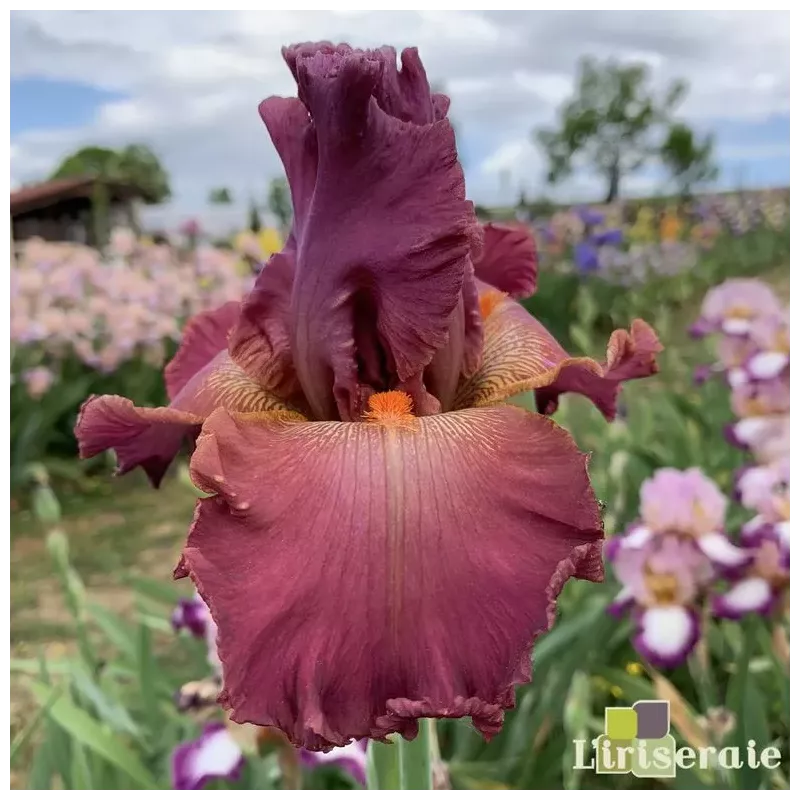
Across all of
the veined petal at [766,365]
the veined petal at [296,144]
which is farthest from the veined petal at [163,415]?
the veined petal at [766,365]

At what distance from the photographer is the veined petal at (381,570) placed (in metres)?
0.42

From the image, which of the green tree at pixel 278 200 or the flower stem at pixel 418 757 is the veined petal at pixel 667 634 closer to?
the flower stem at pixel 418 757

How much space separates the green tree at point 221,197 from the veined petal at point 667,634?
62.4 inches

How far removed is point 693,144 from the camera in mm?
2572

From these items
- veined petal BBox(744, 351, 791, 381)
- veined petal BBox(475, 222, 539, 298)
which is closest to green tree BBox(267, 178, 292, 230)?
veined petal BBox(744, 351, 791, 381)

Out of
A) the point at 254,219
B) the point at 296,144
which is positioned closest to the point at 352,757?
the point at 296,144

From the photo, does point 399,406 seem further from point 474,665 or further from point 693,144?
point 693,144

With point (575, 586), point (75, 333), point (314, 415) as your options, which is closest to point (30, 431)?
point (75, 333)

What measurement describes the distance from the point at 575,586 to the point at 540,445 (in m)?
1.04

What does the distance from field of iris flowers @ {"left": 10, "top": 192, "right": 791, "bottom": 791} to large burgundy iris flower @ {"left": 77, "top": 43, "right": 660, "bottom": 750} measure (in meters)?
0.10

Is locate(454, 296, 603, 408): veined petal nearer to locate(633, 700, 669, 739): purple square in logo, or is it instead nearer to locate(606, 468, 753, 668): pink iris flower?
locate(606, 468, 753, 668): pink iris flower

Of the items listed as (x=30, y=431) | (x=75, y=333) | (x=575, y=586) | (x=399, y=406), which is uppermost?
(x=75, y=333)

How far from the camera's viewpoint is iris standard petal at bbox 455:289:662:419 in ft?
1.76

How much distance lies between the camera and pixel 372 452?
47 cm
